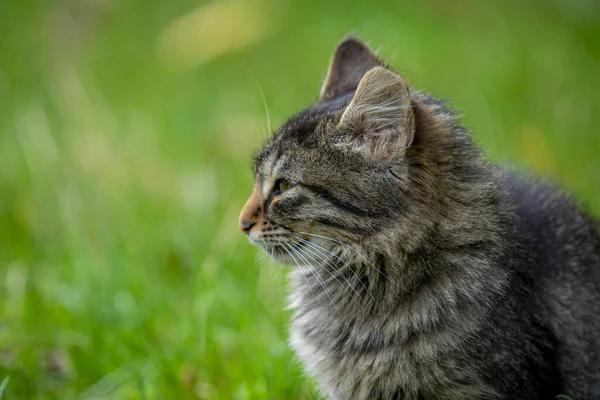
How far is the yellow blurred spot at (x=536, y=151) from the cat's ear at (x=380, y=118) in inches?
104

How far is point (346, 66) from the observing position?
336 centimetres

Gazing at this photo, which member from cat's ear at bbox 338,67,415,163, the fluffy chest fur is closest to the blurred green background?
the fluffy chest fur

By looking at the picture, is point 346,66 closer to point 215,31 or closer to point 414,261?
point 414,261

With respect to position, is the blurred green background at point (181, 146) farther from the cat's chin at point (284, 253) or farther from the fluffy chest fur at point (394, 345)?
the cat's chin at point (284, 253)

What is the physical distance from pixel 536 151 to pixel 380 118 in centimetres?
284

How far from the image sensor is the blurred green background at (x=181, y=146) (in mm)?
3521

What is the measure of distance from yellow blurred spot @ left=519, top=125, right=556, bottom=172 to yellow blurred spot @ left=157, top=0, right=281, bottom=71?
8.08ft

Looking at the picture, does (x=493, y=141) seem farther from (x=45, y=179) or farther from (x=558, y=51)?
(x=45, y=179)

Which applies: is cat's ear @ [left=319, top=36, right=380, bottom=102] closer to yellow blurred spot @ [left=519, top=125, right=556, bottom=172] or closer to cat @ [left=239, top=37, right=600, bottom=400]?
cat @ [left=239, top=37, right=600, bottom=400]

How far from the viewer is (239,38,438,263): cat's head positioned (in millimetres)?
2771

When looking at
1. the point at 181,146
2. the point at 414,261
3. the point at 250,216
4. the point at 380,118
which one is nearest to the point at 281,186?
the point at 250,216

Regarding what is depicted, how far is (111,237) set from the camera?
4289mm

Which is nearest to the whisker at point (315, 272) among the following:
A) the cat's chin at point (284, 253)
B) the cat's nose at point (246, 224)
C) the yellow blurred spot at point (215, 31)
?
the cat's chin at point (284, 253)

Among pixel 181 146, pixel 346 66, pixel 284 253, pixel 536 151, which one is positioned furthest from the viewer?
pixel 181 146
